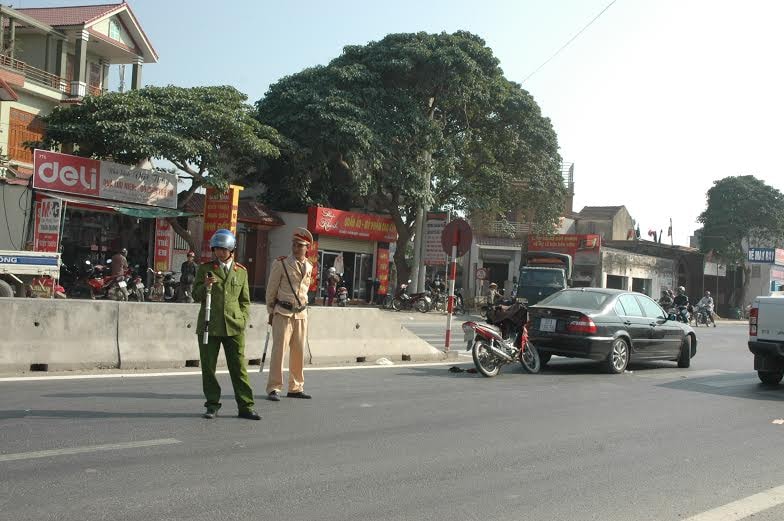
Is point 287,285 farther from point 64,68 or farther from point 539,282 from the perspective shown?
point 64,68

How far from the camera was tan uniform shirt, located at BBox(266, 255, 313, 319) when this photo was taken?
8273mm

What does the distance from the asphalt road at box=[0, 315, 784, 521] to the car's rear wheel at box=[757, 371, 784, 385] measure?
6.88 feet

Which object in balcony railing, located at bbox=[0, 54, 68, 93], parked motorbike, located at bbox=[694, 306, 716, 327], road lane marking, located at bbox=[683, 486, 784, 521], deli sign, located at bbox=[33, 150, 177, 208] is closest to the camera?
road lane marking, located at bbox=[683, 486, 784, 521]

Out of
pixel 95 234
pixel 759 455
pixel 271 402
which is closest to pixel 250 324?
pixel 271 402

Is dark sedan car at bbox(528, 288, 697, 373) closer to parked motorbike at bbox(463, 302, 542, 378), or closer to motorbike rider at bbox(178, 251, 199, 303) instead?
parked motorbike at bbox(463, 302, 542, 378)

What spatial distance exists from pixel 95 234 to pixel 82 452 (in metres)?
23.8

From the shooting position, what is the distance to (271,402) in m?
8.23

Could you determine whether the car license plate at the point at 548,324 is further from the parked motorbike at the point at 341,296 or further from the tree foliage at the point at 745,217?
the tree foliage at the point at 745,217

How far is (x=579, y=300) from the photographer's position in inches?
514

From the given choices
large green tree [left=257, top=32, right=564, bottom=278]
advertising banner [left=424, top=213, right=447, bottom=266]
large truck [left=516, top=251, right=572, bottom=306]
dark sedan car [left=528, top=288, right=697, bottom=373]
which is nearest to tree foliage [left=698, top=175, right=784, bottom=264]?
large green tree [left=257, top=32, right=564, bottom=278]

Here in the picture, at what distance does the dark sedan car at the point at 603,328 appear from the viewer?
1234 cm

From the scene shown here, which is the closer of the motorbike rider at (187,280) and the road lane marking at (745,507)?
the road lane marking at (745,507)

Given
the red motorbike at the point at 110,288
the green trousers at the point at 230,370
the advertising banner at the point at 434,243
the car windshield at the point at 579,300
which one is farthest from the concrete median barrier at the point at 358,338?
the advertising banner at the point at 434,243

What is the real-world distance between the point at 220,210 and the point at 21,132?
8325mm
